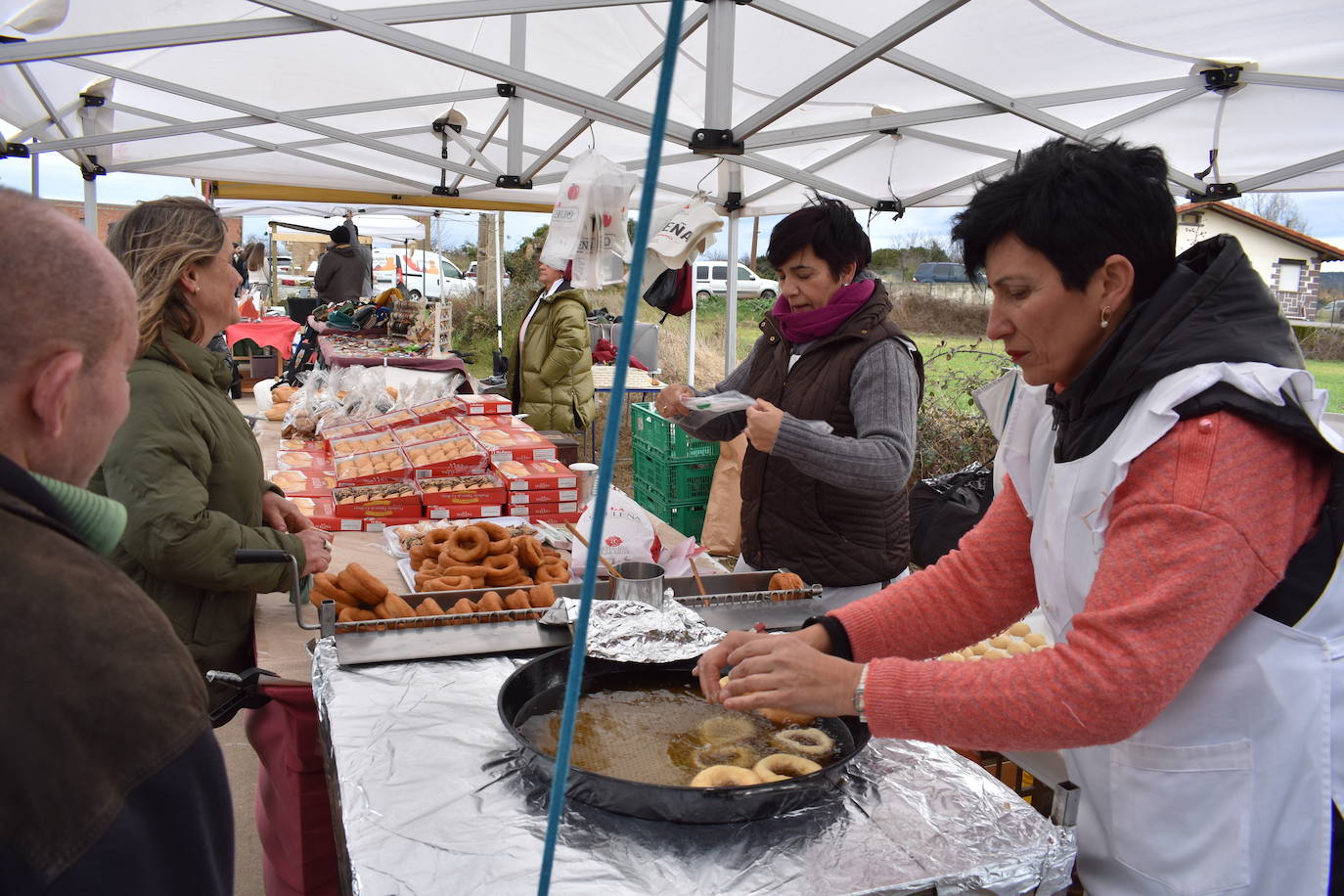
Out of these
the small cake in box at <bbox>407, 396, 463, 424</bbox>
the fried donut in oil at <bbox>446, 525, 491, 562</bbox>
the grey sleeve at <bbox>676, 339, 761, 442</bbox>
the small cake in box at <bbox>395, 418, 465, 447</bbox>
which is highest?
the grey sleeve at <bbox>676, 339, 761, 442</bbox>

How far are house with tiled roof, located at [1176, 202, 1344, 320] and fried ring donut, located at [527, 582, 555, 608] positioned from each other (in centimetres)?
1322

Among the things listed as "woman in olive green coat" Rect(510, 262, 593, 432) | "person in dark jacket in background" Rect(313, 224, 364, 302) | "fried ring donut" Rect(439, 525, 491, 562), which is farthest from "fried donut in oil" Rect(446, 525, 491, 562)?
"person in dark jacket in background" Rect(313, 224, 364, 302)

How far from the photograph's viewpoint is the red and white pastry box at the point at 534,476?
12.1 ft

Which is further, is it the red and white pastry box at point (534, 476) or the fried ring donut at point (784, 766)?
the red and white pastry box at point (534, 476)

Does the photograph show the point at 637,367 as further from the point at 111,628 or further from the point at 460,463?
the point at 111,628

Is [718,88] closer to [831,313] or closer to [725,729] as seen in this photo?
[831,313]

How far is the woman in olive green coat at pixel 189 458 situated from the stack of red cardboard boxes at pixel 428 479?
1.06 metres

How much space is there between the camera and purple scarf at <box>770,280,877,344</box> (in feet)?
9.36

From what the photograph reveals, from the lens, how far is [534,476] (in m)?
3.74

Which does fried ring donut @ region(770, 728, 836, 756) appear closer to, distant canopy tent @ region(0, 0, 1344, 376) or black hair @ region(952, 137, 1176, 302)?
black hair @ region(952, 137, 1176, 302)

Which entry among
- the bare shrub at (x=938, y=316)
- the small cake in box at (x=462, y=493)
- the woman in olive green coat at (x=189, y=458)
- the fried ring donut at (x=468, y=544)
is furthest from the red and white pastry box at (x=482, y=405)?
the bare shrub at (x=938, y=316)

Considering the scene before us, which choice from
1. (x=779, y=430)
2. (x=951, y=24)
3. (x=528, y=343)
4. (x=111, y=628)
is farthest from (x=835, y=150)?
(x=111, y=628)

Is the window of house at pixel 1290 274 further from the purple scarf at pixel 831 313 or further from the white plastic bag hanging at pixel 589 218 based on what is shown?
the purple scarf at pixel 831 313

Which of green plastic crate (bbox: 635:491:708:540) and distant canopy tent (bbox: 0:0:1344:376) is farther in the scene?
green plastic crate (bbox: 635:491:708:540)
